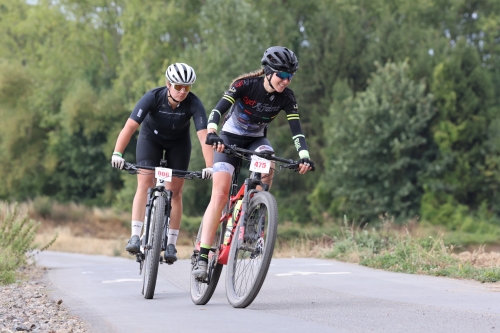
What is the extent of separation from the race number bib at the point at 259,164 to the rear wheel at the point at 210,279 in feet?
2.71

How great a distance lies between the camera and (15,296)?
30.8 ft

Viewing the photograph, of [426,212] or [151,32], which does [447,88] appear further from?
[151,32]

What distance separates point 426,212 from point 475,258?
36736 mm

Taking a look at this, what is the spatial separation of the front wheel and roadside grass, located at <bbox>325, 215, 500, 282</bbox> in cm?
326

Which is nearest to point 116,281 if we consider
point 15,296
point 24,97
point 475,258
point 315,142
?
point 15,296

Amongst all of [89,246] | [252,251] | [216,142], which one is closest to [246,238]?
[252,251]

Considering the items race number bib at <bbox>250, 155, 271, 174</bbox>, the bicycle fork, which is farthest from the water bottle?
the bicycle fork

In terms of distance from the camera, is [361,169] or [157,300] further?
[361,169]

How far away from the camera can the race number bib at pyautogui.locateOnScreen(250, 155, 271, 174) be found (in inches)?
320

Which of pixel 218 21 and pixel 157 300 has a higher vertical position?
pixel 218 21

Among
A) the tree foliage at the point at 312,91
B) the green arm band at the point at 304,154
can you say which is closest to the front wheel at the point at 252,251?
the green arm band at the point at 304,154

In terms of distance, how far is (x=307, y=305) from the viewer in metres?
7.91

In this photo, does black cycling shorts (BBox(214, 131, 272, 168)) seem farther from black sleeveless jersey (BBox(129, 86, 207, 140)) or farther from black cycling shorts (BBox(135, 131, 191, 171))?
black cycling shorts (BBox(135, 131, 191, 171))

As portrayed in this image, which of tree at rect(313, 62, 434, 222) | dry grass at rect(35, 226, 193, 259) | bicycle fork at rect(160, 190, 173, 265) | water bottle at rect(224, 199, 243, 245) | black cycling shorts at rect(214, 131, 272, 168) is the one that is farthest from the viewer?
tree at rect(313, 62, 434, 222)
